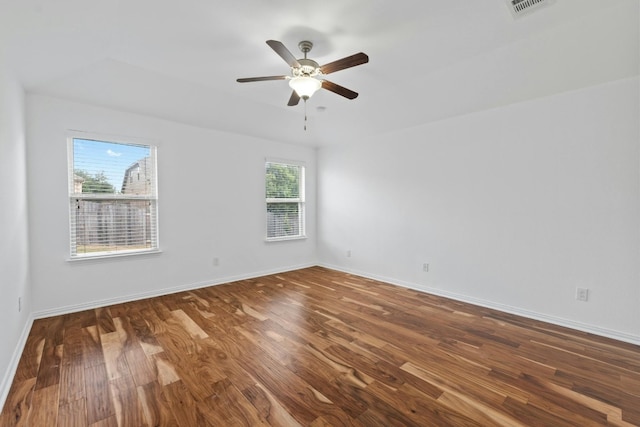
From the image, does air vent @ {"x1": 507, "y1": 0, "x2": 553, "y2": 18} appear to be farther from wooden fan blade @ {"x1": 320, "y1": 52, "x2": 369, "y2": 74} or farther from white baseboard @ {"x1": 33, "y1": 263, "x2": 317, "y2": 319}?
white baseboard @ {"x1": 33, "y1": 263, "x2": 317, "y2": 319}

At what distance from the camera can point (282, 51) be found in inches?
78.4

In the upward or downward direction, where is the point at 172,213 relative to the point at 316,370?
upward

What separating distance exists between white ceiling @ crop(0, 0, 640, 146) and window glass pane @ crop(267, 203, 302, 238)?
2.15 m

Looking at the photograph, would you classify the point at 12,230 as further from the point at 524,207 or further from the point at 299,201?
the point at 524,207

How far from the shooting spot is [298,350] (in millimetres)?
2436

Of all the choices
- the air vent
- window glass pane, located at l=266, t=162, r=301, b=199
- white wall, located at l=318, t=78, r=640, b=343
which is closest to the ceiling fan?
the air vent

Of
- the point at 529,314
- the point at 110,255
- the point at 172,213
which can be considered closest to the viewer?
the point at 529,314

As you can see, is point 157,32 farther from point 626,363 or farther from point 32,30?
point 626,363

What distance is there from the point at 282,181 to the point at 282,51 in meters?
3.49

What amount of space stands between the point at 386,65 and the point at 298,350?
282 centimetres

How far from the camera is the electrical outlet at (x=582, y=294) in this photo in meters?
2.85

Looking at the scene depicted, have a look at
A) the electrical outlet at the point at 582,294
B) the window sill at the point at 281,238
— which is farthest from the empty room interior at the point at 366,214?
the window sill at the point at 281,238

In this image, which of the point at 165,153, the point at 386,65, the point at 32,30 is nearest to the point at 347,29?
the point at 386,65

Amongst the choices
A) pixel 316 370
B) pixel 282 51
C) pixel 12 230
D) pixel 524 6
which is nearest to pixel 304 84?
pixel 282 51
